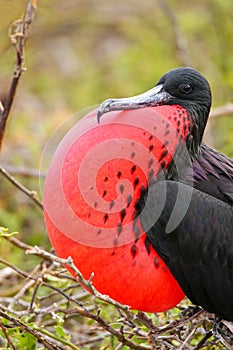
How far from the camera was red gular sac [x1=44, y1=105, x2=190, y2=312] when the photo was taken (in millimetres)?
2680

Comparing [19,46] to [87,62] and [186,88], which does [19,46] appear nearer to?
[186,88]

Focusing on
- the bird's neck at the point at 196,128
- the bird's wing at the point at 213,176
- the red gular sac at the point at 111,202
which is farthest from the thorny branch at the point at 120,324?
the bird's neck at the point at 196,128

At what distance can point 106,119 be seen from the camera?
279 cm

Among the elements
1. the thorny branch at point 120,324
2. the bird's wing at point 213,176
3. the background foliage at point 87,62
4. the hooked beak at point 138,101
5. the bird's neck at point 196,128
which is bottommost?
the thorny branch at point 120,324

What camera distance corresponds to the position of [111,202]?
271cm

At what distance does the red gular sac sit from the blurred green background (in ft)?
5.27

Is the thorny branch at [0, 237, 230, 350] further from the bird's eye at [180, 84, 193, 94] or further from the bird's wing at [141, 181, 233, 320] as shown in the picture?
the bird's eye at [180, 84, 193, 94]

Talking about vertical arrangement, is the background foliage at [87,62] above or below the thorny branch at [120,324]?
above

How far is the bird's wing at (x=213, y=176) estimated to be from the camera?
2904mm

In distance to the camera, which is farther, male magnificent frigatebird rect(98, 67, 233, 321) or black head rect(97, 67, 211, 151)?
black head rect(97, 67, 211, 151)

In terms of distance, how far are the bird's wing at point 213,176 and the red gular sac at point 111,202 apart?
14cm

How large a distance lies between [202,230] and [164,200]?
0.53 ft

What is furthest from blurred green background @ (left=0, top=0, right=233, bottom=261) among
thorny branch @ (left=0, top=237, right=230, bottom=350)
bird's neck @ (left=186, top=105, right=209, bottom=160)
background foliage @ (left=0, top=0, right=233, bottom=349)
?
bird's neck @ (left=186, top=105, right=209, bottom=160)

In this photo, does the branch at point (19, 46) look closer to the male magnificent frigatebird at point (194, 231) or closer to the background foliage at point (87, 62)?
the male magnificent frigatebird at point (194, 231)
